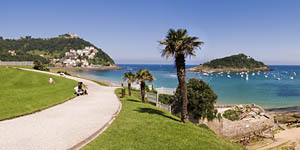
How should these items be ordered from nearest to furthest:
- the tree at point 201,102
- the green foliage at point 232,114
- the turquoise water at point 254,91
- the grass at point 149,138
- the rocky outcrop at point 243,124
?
1. the grass at point 149,138
2. the tree at point 201,102
3. the rocky outcrop at point 243,124
4. the green foliage at point 232,114
5. the turquoise water at point 254,91

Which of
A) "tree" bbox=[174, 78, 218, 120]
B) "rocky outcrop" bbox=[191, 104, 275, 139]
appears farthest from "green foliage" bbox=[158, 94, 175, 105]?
"rocky outcrop" bbox=[191, 104, 275, 139]

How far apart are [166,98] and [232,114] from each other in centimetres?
982

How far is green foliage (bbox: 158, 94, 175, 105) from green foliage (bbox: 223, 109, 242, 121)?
7519 mm

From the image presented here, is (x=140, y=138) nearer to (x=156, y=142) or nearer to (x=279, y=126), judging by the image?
(x=156, y=142)

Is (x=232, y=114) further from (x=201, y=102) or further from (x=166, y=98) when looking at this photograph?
(x=166, y=98)

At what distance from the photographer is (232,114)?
25250 millimetres

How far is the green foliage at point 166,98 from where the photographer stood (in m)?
25.3

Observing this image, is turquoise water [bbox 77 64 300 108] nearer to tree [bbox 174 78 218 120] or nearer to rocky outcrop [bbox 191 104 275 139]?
tree [bbox 174 78 218 120]

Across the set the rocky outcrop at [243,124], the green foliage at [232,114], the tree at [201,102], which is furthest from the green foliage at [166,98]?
the green foliage at [232,114]

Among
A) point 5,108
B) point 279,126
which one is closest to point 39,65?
point 5,108

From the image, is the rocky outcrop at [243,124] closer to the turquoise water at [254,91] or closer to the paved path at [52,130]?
the turquoise water at [254,91]

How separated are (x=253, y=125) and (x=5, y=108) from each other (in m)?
28.1

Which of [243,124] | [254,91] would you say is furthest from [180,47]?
[254,91]

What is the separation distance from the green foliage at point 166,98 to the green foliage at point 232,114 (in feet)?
24.7
